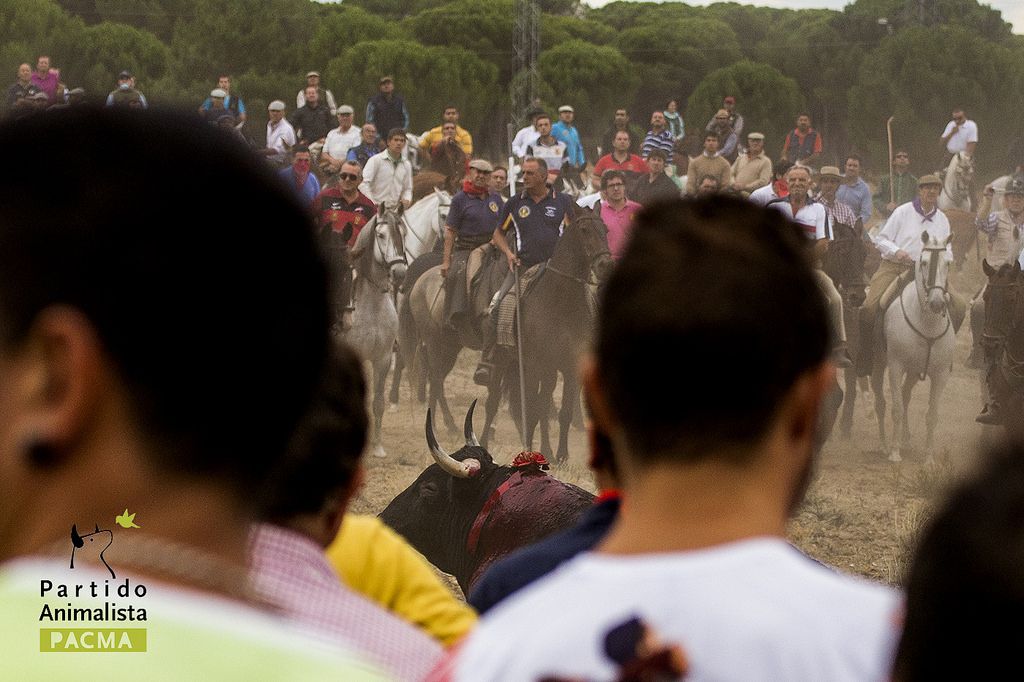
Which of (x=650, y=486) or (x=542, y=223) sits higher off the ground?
(x=650, y=486)

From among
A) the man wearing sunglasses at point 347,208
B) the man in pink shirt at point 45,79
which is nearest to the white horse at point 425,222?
the man wearing sunglasses at point 347,208

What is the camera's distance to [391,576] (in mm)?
1758

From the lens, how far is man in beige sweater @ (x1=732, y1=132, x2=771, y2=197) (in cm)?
1600

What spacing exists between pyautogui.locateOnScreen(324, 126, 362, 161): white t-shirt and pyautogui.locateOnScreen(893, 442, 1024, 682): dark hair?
17070 millimetres

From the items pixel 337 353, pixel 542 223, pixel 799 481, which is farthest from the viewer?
pixel 542 223

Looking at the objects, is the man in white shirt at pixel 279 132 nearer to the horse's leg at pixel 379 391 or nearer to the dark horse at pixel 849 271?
the horse's leg at pixel 379 391

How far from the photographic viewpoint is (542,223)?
13.1m

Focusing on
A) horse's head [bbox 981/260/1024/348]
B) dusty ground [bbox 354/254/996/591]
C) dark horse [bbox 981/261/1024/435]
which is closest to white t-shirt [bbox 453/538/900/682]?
dusty ground [bbox 354/254/996/591]

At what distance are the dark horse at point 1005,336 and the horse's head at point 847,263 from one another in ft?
4.30

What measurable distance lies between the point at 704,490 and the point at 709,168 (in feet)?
51.3

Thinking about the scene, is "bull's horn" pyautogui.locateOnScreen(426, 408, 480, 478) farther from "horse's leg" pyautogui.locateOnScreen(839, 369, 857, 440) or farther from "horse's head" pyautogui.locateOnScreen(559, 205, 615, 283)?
"horse's leg" pyautogui.locateOnScreen(839, 369, 857, 440)

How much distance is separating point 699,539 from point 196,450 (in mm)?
476

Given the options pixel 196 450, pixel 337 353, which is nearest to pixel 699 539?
pixel 196 450

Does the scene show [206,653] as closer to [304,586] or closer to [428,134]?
[304,586]
